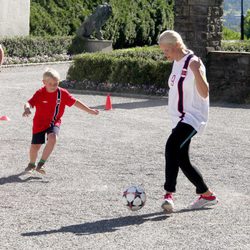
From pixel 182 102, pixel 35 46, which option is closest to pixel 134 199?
pixel 182 102

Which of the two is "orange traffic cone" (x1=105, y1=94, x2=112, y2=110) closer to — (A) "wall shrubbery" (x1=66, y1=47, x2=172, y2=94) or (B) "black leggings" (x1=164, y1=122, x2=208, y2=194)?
(A) "wall shrubbery" (x1=66, y1=47, x2=172, y2=94)

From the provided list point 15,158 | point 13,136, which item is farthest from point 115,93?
point 15,158

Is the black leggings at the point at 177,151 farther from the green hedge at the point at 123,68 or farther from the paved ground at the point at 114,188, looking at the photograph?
the green hedge at the point at 123,68

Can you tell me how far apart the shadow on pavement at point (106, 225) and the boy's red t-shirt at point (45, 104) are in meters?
2.20

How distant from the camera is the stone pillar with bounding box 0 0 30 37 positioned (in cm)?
3055

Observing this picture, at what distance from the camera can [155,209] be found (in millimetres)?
7883

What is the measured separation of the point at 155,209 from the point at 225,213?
63cm

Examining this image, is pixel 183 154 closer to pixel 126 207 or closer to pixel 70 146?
pixel 126 207

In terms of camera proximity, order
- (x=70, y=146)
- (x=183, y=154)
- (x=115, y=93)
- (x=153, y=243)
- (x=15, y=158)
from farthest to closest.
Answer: (x=115, y=93)
(x=70, y=146)
(x=15, y=158)
(x=183, y=154)
(x=153, y=243)

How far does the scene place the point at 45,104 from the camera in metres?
9.40

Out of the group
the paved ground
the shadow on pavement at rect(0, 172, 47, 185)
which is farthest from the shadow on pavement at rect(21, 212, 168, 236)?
the shadow on pavement at rect(0, 172, 47, 185)

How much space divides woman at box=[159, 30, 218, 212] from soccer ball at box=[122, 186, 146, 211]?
0.66 ft

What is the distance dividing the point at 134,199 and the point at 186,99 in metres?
0.98

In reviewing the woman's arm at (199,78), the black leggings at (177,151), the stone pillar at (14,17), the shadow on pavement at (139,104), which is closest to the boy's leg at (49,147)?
the black leggings at (177,151)
